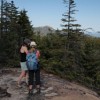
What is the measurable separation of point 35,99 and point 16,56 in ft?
35.2

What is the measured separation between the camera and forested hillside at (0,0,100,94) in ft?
71.3

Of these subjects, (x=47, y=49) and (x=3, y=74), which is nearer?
(x=3, y=74)

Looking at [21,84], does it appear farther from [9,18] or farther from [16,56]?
[9,18]

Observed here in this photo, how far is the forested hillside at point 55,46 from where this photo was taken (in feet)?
71.3

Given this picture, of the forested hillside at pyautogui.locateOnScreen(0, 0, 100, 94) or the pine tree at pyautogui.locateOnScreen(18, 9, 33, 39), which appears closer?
the forested hillside at pyautogui.locateOnScreen(0, 0, 100, 94)

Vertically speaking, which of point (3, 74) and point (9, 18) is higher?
point (9, 18)

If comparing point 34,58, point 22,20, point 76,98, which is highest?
point 22,20

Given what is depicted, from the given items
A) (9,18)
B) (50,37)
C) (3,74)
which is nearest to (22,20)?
(9,18)

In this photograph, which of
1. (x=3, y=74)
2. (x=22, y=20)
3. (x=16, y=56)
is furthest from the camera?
(x=22, y=20)

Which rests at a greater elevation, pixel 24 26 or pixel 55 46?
pixel 24 26

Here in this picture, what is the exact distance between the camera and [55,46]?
25.2m

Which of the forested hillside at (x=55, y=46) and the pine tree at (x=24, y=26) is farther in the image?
the pine tree at (x=24, y=26)

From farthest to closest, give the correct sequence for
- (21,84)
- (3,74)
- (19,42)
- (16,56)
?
(19,42) → (16,56) → (3,74) → (21,84)

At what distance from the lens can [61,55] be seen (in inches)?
955
